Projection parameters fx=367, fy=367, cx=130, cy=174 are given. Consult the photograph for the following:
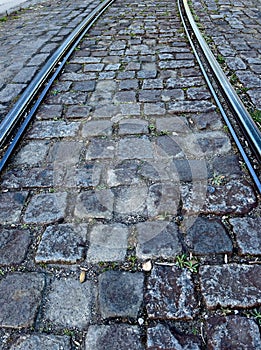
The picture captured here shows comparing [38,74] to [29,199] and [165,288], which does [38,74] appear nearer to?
[29,199]

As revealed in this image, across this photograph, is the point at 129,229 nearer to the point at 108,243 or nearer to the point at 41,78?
the point at 108,243

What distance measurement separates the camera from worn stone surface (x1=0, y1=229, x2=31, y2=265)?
2.12 metres

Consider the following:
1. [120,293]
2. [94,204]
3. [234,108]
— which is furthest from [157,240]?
[234,108]

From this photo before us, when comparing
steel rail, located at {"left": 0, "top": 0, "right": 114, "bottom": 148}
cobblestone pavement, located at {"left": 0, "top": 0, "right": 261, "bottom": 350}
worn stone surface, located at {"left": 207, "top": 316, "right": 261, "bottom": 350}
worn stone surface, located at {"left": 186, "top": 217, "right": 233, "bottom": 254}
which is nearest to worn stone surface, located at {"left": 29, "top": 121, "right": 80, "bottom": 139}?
cobblestone pavement, located at {"left": 0, "top": 0, "right": 261, "bottom": 350}

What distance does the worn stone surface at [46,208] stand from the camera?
7.93 ft

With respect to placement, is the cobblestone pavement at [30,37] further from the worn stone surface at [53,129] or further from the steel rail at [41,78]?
the worn stone surface at [53,129]

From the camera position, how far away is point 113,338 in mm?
1703

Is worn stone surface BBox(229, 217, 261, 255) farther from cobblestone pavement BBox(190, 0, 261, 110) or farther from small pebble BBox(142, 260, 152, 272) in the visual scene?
cobblestone pavement BBox(190, 0, 261, 110)

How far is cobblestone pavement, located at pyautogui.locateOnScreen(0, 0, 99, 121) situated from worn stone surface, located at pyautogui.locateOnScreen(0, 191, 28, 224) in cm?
120

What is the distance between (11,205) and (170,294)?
128 cm

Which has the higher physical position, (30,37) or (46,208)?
(30,37)

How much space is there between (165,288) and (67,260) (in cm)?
58

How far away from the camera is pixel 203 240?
2193 mm

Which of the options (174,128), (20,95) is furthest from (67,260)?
(20,95)
